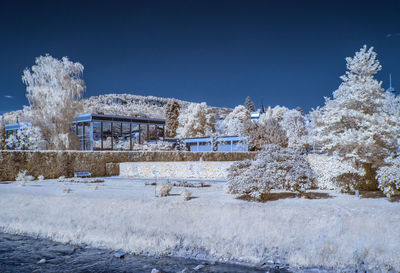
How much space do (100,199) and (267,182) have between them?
710 cm

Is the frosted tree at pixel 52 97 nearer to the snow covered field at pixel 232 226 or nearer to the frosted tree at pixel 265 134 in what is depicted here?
the snow covered field at pixel 232 226

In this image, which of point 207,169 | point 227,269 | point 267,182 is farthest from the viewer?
point 207,169

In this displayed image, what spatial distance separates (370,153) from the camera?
1145 centimetres

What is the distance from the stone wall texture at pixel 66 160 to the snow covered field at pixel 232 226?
8.86m

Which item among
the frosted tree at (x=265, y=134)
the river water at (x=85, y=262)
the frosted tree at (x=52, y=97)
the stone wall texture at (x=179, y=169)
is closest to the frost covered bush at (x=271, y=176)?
the river water at (x=85, y=262)

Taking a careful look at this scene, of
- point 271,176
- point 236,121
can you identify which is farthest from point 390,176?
point 236,121

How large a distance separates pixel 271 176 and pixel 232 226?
259cm

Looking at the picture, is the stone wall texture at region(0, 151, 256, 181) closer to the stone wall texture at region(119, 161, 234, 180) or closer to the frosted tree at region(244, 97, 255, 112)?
the stone wall texture at region(119, 161, 234, 180)

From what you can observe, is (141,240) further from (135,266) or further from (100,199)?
(100,199)

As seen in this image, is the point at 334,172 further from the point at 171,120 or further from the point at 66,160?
the point at 171,120

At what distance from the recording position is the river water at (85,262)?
8680mm

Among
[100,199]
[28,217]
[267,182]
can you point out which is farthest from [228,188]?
[28,217]

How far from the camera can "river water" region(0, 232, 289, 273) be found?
8.68 metres

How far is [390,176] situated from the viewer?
1053cm
